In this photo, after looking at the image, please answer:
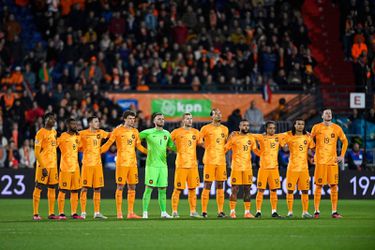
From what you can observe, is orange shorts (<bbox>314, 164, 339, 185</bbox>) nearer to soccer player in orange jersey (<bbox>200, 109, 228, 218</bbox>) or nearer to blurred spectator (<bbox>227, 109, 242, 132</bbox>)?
soccer player in orange jersey (<bbox>200, 109, 228, 218</bbox>)

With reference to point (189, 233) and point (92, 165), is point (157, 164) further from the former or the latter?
point (189, 233)

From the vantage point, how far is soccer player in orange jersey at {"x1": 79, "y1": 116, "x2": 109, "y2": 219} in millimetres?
23312

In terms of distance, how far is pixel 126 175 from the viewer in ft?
76.8

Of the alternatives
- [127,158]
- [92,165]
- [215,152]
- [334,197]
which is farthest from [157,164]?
[334,197]

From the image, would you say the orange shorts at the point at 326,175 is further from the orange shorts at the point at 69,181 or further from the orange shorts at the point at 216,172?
the orange shorts at the point at 69,181

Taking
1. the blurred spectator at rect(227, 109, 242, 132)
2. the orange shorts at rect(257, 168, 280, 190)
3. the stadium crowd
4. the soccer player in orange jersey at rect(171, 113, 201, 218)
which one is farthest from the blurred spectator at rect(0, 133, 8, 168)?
the stadium crowd

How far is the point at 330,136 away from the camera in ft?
79.5

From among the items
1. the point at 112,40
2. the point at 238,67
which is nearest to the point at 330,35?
the point at 238,67

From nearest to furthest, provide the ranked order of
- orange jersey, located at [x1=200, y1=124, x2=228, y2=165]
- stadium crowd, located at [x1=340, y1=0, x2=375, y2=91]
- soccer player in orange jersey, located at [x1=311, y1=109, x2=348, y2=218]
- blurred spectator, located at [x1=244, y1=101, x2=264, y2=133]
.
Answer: soccer player in orange jersey, located at [x1=311, y1=109, x2=348, y2=218] < orange jersey, located at [x1=200, y1=124, x2=228, y2=165] < blurred spectator, located at [x1=244, y1=101, x2=264, y2=133] < stadium crowd, located at [x1=340, y1=0, x2=375, y2=91]

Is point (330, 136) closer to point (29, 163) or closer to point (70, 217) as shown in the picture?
point (70, 217)

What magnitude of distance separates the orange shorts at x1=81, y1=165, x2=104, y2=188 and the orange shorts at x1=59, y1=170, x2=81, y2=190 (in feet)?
0.51

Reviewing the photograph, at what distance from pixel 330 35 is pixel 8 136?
1356cm

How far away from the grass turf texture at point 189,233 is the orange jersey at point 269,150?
1.24 m

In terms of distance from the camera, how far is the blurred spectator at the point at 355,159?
3228cm
